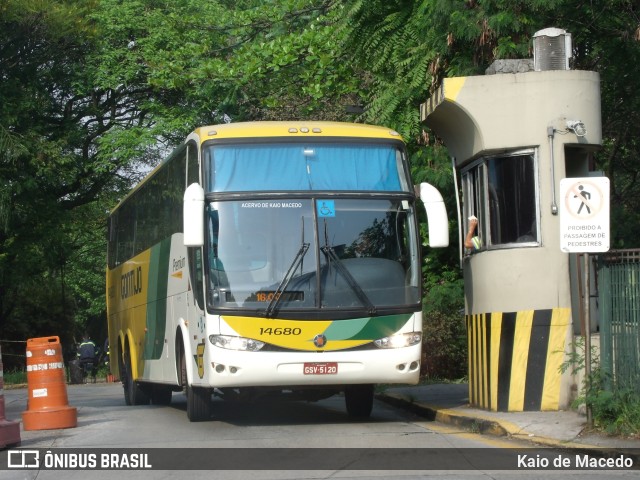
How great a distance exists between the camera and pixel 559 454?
407 inches

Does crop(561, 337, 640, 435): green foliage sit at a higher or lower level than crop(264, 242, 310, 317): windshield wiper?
lower

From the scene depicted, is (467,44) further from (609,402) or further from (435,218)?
(609,402)

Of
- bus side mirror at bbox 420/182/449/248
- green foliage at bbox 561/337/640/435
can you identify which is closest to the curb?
green foliage at bbox 561/337/640/435

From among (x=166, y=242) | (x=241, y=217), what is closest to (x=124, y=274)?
(x=166, y=242)

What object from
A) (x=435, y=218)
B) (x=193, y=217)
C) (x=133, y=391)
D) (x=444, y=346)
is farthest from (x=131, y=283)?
(x=435, y=218)

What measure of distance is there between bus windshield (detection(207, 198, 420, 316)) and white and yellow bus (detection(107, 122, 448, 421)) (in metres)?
0.01

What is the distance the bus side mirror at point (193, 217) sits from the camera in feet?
42.4

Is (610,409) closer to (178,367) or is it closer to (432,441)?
(432,441)

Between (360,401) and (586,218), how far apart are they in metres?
4.95

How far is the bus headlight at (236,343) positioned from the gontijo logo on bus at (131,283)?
677cm

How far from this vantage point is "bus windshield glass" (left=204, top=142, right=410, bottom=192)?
13.5 m

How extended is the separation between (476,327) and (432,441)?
117 inches

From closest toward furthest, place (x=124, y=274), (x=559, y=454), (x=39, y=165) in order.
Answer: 1. (x=559, y=454)
2. (x=124, y=274)
3. (x=39, y=165)

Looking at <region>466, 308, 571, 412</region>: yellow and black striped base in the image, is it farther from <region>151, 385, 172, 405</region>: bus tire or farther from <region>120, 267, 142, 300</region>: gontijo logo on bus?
<region>151, 385, 172, 405</region>: bus tire
